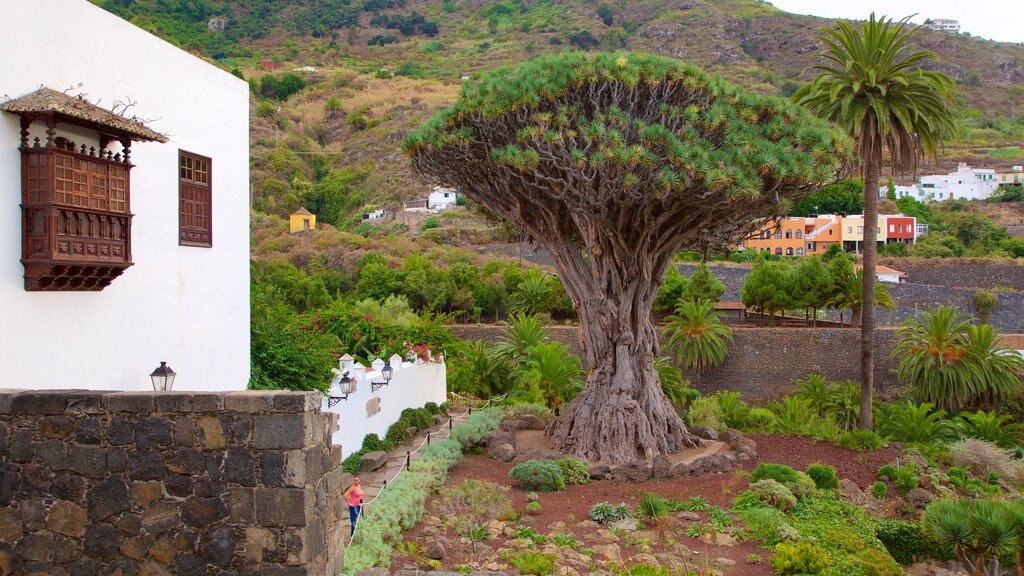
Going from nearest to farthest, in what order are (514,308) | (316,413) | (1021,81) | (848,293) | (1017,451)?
(316,413) → (1017,451) → (848,293) → (514,308) → (1021,81)

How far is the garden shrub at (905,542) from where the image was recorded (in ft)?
38.4

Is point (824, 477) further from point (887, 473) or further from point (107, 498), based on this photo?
point (107, 498)

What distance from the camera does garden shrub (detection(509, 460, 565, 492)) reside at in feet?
43.0

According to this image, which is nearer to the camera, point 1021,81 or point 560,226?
point 560,226

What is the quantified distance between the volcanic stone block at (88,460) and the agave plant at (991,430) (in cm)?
1861

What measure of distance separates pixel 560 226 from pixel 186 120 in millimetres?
6978

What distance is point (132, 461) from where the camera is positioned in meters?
6.05

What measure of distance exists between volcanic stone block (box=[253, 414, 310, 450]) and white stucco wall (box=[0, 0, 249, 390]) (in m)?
3.63

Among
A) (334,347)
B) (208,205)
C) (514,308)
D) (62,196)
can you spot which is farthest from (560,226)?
(514,308)

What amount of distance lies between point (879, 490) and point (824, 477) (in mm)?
888

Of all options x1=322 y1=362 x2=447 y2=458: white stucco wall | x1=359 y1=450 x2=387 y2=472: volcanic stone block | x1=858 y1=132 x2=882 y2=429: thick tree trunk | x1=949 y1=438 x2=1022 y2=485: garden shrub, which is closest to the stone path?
x1=359 y1=450 x2=387 y2=472: volcanic stone block

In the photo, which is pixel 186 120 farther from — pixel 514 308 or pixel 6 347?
pixel 514 308

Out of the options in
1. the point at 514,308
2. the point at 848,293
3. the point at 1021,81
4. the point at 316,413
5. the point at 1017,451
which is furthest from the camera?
the point at 1021,81

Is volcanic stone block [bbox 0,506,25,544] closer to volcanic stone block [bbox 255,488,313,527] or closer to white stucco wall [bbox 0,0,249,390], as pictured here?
volcanic stone block [bbox 255,488,313,527]
